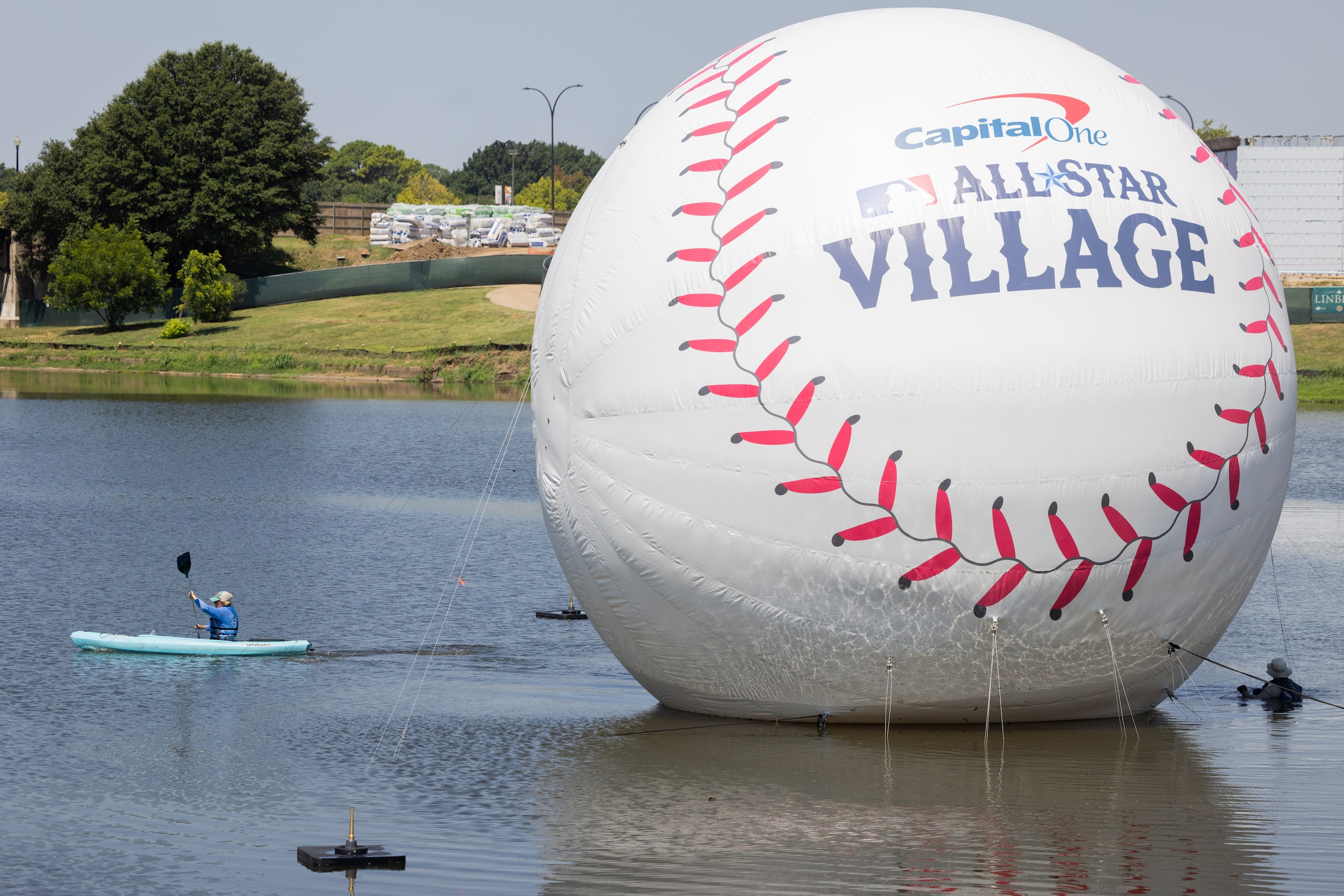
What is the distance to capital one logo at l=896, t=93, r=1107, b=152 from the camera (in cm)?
1173

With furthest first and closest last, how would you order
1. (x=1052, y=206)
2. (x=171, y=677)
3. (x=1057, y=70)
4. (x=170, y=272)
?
(x=170, y=272)
(x=171, y=677)
(x=1057, y=70)
(x=1052, y=206)

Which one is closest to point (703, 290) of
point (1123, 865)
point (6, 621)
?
point (1123, 865)

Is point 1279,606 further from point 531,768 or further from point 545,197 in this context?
point 545,197

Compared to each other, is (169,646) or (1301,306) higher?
(1301,306)

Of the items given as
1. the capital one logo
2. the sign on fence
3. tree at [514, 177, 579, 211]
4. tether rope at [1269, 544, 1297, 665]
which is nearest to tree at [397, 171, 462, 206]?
tree at [514, 177, 579, 211]

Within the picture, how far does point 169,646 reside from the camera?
16.0 metres

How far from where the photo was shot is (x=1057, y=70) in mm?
12312

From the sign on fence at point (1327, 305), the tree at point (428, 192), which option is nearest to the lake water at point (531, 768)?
the sign on fence at point (1327, 305)

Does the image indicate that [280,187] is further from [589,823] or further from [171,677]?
[589,823]

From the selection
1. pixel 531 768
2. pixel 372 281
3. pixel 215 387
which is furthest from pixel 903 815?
pixel 372 281

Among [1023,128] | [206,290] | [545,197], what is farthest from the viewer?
[545,197]

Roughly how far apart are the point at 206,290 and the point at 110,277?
14.9 ft

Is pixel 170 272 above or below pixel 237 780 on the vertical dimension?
above

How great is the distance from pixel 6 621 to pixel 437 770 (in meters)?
7.96
